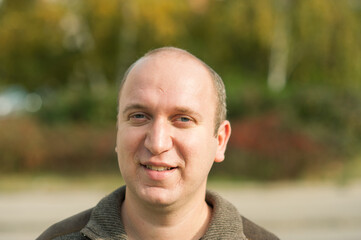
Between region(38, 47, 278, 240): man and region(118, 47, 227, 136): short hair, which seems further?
region(118, 47, 227, 136): short hair

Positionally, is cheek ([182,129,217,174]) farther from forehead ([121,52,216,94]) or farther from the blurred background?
the blurred background

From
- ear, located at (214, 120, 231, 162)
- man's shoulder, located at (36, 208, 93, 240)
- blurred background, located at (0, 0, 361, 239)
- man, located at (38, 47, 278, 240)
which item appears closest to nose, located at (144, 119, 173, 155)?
man, located at (38, 47, 278, 240)

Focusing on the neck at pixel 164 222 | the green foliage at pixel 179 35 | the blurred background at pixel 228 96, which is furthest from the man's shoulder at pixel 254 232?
the green foliage at pixel 179 35

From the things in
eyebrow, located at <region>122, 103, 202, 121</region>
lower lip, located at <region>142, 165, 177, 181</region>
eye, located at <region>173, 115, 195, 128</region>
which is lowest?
lower lip, located at <region>142, 165, 177, 181</region>

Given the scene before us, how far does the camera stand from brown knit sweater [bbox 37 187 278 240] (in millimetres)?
1751

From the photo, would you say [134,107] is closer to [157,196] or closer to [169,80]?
[169,80]

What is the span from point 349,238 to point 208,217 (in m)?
6.58

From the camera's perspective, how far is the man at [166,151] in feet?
5.47

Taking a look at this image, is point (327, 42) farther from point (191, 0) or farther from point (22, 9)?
point (22, 9)

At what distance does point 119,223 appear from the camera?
5.84 ft

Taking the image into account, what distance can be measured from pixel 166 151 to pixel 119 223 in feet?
1.01

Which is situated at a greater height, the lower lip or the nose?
the nose

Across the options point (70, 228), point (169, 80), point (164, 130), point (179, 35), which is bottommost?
point (70, 228)

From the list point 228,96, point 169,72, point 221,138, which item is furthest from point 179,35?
point 169,72
